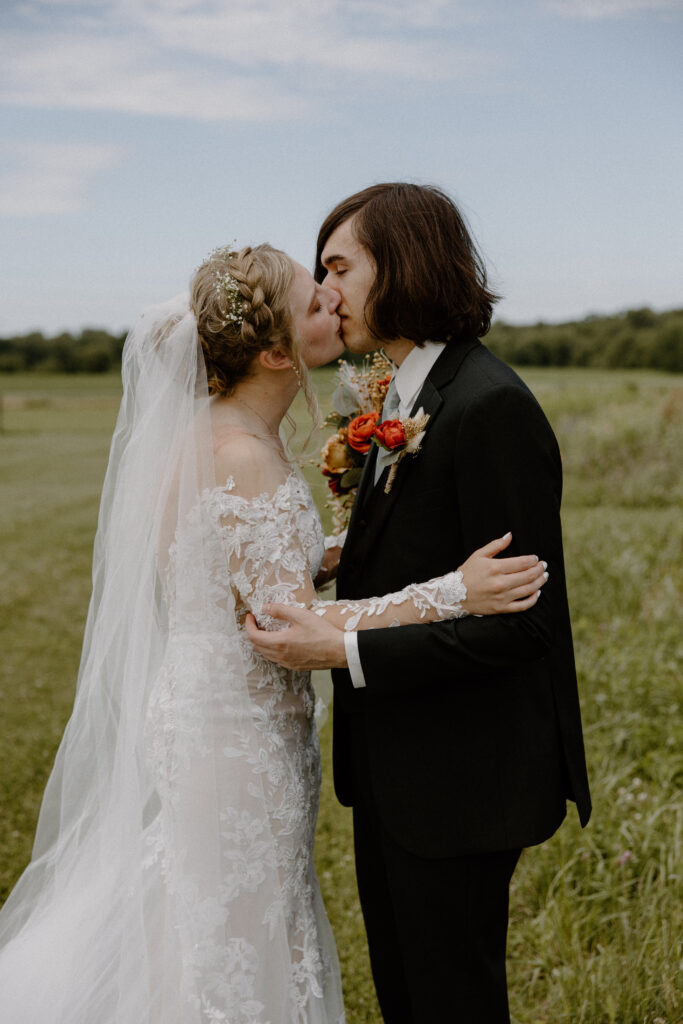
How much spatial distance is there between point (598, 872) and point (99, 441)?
90.2 feet

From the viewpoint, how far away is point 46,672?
25.3ft

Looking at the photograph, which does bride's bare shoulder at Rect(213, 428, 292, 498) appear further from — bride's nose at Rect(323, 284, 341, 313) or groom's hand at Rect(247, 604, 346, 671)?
bride's nose at Rect(323, 284, 341, 313)

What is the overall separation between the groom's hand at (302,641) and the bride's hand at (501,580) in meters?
0.39

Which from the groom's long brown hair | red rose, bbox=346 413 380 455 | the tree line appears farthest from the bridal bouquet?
the tree line

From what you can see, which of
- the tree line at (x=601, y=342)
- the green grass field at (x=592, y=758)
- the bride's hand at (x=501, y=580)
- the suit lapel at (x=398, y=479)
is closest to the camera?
the bride's hand at (x=501, y=580)

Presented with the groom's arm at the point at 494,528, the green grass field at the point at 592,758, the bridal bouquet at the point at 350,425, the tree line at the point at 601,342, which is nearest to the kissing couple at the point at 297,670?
the groom's arm at the point at 494,528

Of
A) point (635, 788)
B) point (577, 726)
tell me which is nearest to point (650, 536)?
point (635, 788)

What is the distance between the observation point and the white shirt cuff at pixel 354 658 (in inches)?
92.8

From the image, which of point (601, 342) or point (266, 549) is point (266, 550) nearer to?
point (266, 549)

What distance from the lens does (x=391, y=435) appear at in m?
2.35

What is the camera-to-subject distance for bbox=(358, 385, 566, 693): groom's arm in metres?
2.23

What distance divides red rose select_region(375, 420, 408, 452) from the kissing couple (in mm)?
69

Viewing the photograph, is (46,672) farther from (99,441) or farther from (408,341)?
(99,441)

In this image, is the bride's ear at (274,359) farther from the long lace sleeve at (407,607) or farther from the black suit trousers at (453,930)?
the black suit trousers at (453,930)
